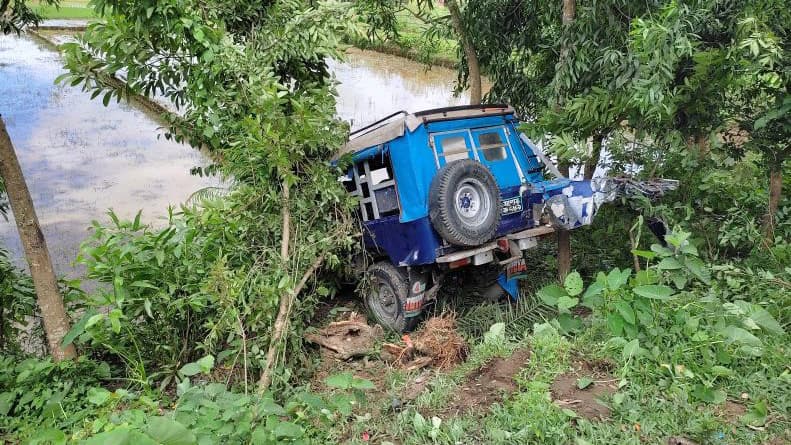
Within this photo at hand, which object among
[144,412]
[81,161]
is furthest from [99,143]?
[144,412]

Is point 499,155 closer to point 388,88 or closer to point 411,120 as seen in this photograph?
point 411,120

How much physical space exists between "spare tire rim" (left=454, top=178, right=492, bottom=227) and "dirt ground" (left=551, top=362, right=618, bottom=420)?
210 cm

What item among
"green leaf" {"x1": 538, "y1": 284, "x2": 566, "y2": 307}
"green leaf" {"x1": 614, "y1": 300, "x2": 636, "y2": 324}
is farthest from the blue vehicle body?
"green leaf" {"x1": 614, "y1": 300, "x2": 636, "y2": 324}

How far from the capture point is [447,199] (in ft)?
16.6

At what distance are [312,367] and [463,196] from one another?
200 cm

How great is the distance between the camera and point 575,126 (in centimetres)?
537

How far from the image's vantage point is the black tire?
5605 millimetres

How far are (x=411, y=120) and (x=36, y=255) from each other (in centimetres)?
322

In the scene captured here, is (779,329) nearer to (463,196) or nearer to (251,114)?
(463,196)

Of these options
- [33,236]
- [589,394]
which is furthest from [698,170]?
[33,236]

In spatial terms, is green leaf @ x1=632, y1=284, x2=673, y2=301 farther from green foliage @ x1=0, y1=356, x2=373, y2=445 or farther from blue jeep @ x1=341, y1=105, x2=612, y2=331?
blue jeep @ x1=341, y1=105, x2=612, y2=331

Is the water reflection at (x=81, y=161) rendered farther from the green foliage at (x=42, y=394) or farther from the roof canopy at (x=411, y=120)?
the green foliage at (x=42, y=394)

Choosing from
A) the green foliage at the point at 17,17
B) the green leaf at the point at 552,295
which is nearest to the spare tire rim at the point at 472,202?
the green leaf at the point at 552,295

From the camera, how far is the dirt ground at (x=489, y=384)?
323cm
